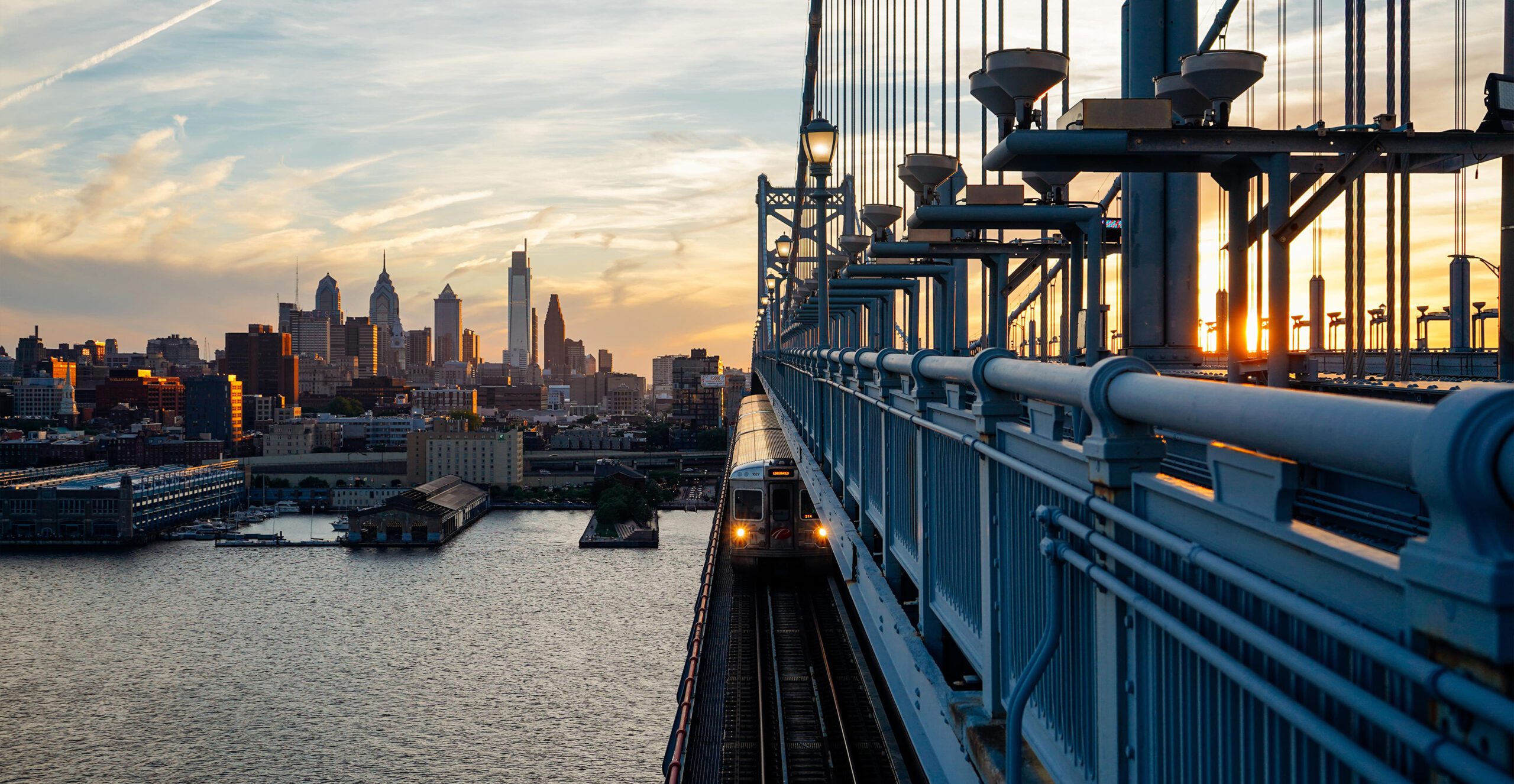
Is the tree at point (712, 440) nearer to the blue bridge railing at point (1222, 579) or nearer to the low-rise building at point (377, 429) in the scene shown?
the low-rise building at point (377, 429)

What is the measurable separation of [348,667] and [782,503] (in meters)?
29.6

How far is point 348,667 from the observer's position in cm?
4444

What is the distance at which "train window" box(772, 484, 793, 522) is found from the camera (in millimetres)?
20594

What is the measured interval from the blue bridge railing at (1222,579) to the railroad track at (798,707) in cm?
763

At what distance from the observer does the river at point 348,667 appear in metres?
34.9

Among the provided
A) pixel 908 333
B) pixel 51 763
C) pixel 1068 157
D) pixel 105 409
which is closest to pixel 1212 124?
pixel 1068 157

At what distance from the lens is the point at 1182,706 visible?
83.7 inches

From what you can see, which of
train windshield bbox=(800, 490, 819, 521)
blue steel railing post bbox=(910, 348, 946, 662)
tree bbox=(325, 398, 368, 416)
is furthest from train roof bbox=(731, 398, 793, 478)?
tree bbox=(325, 398, 368, 416)

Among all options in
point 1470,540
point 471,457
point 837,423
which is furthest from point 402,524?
point 1470,540

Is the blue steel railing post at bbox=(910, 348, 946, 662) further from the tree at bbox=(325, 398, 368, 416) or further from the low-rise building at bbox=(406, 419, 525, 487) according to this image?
the tree at bbox=(325, 398, 368, 416)

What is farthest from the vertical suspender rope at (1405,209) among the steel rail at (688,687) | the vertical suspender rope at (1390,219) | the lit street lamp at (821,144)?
the lit street lamp at (821,144)

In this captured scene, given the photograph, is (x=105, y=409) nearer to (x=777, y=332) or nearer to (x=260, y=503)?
(x=260, y=503)

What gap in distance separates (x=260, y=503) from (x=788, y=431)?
3824 inches

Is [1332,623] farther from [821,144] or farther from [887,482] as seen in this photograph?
[821,144]
